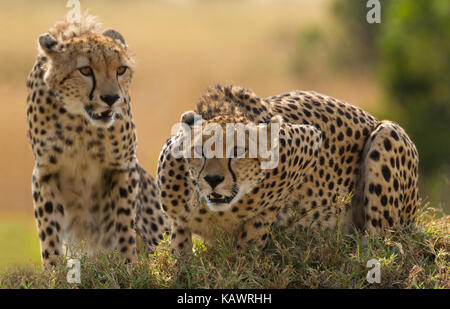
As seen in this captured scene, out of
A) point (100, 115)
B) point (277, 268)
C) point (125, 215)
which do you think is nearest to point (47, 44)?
point (100, 115)

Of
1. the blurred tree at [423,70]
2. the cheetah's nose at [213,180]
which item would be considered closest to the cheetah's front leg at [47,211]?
the cheetah's nose at [213,180]

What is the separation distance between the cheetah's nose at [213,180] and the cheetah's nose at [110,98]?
0.82 metres

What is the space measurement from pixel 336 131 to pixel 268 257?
45.3 inches

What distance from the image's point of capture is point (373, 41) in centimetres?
3056

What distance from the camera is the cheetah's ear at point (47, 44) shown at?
3990mm

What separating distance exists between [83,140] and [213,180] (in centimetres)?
121

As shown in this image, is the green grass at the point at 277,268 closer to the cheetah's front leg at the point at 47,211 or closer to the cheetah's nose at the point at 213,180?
the cheetah's front leg at the point at 47,211

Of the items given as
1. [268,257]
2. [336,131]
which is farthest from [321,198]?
[268,257]

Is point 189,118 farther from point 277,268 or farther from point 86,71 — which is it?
point 277,268

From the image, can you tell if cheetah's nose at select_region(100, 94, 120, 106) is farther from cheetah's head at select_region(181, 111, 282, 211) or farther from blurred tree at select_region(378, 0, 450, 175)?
blurred tree at select_region(378, 0, 450, 175)

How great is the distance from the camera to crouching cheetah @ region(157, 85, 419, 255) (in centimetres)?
353

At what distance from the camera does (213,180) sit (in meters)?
3.31

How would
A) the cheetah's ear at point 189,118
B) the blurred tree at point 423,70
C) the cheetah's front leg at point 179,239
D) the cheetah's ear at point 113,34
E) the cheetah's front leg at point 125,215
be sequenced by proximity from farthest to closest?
1. the blurred tree at point 423,70
2. the cheetah's front leg at point 125,215
3. the cheetah's ear at point 113,34
4. the cheetah's front leg at point 179,239
5. the cheetah's ear at point 189,118

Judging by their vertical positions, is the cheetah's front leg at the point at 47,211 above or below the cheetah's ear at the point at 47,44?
below
